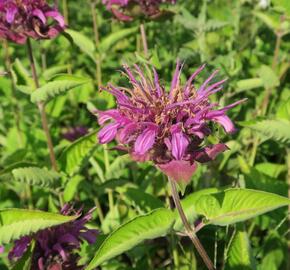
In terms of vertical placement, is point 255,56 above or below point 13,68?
below

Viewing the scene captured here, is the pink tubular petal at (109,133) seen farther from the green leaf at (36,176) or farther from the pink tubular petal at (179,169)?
the green leaf at (36,176)

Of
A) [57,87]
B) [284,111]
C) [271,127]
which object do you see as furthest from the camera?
[57,87]

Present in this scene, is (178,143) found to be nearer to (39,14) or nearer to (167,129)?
(167,129)

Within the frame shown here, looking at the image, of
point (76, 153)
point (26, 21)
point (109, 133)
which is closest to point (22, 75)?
point (26, 21)

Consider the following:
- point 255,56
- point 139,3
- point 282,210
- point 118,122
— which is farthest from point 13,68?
point 255,56

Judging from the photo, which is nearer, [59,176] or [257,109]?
[59,176]

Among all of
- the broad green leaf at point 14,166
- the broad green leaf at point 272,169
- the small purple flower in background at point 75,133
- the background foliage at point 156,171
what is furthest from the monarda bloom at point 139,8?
the broad green leaf at point 14,166

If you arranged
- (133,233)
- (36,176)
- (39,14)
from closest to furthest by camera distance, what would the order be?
1. (133,233)
2. (36,176)
3. (39,14)

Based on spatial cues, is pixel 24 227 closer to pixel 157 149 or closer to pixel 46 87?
pixel 157 149
